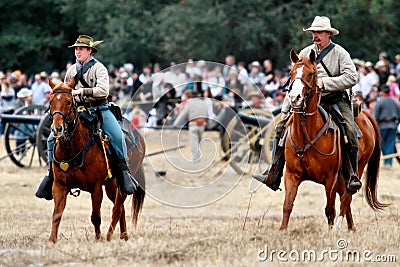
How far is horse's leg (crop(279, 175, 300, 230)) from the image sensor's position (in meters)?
10.4

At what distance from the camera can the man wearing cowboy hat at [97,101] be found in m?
10.6

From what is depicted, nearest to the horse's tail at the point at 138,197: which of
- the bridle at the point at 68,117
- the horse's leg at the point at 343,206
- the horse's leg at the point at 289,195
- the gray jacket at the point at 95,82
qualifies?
the gray jacket at the point at 95,82

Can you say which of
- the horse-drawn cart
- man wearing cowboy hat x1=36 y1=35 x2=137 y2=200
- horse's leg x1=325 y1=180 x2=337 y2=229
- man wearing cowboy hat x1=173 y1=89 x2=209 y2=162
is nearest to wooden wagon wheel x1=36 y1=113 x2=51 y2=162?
the horse-drawn cart

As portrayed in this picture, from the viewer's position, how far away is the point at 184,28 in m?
34.3

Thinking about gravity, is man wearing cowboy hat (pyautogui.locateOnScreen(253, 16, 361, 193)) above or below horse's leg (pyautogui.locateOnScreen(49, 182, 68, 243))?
above

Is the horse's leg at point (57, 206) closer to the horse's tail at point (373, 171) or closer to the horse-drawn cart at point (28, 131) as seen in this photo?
the horse's tail at point (373, 171)

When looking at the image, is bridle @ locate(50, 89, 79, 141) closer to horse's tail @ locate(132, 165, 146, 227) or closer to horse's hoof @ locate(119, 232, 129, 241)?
horse's hoof @ locate(119, 232, 129, 241)

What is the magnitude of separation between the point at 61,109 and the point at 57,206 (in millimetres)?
1120

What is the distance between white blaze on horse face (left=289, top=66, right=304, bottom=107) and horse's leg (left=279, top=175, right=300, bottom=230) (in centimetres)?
100

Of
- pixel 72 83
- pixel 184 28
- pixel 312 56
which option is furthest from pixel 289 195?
pixel 184 28

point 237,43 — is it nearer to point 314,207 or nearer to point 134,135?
point 314,207

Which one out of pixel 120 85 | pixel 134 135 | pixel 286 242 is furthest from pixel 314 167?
pixel 120 85

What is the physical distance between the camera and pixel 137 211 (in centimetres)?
1214

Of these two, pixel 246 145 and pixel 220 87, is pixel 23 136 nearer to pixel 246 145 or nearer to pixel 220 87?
pixel 220 87
